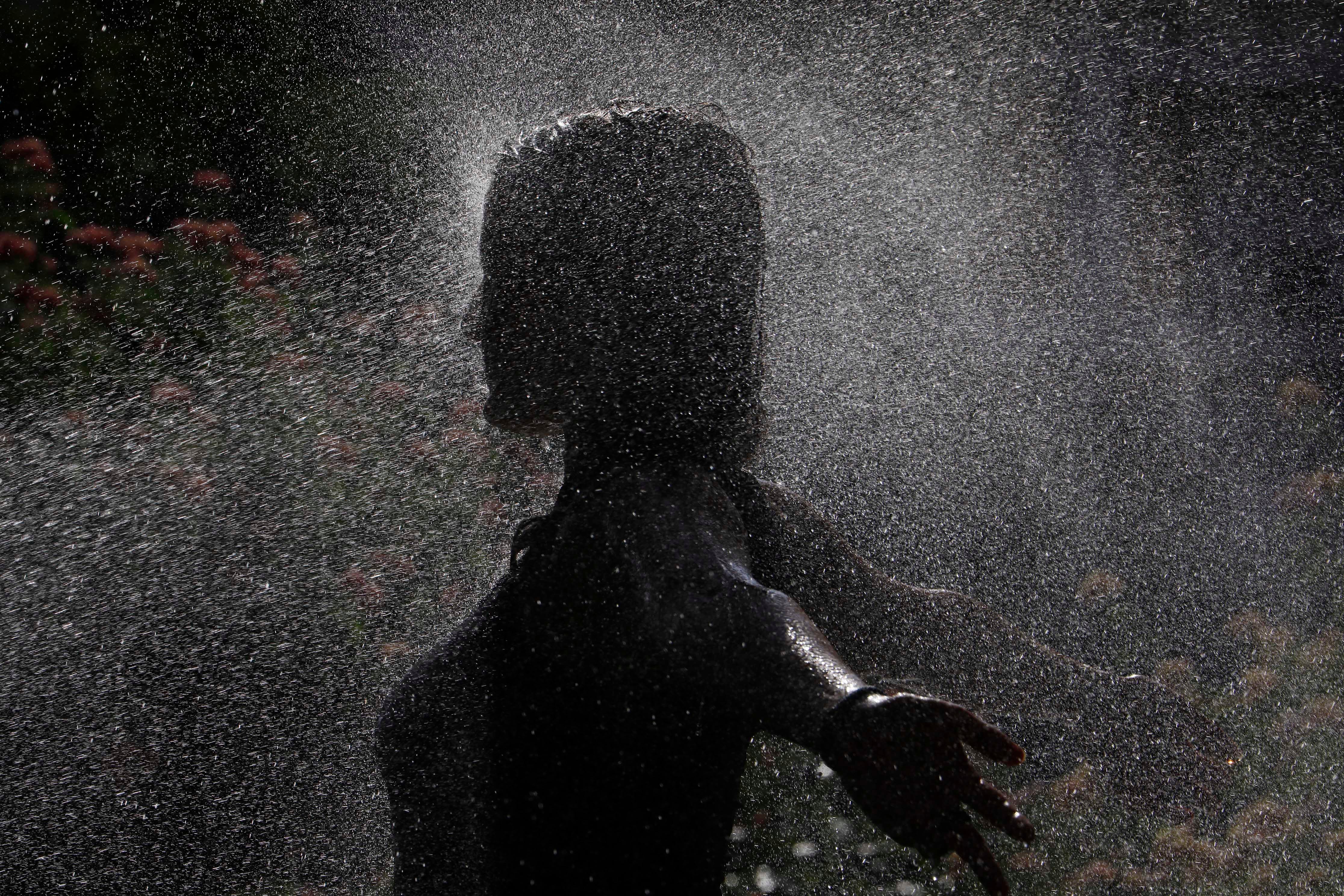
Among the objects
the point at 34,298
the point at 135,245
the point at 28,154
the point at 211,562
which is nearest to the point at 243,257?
the point at 135,245

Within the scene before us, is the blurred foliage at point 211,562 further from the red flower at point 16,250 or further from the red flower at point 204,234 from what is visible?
the red flower at point 204,234

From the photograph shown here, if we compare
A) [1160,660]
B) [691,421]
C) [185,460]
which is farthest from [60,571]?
[1160,660]

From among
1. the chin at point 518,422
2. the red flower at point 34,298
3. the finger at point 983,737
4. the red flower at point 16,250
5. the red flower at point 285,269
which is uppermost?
the finger at point 983,737

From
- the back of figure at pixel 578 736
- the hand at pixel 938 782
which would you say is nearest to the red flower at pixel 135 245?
the back of figure at pixel 578 736

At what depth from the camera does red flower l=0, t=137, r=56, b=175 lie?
2773mm

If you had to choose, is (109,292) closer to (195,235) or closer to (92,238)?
(92,238)

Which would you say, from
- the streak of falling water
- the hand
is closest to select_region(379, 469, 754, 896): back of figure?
the hand

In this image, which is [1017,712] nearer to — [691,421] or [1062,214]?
[691,421]

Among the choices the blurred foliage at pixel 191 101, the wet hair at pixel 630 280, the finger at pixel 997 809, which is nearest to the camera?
the finger at pixel 997 809

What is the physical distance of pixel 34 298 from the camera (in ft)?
8.66

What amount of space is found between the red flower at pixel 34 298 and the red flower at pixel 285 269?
529 millimetres

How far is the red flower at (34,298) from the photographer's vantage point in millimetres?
2637

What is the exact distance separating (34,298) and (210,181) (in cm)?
61

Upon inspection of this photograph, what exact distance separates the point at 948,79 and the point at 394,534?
3.43m
